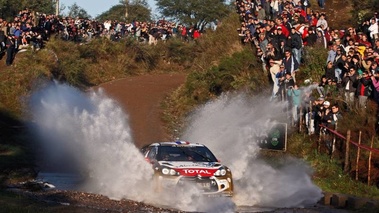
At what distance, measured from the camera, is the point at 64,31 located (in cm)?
4472

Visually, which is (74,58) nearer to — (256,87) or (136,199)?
(256,87)

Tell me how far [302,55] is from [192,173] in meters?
11.6

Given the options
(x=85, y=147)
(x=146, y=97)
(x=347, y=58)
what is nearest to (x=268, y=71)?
(x=347, y=58)

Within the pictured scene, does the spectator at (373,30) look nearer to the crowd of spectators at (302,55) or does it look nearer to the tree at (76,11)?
the crowd of spectators at (302,55)

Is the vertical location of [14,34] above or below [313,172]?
above

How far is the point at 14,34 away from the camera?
36.7 metres

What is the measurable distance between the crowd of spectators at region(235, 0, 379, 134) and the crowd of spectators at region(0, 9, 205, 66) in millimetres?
10887

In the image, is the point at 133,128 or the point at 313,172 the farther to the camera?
the point at 133,128

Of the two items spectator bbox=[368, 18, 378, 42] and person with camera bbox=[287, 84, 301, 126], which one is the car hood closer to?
person with camera bbox=[287, 84, 301, 126]

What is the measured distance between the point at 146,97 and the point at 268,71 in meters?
10.5

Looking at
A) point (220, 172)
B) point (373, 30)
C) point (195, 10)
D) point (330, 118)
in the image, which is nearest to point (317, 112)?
point (330, 118)

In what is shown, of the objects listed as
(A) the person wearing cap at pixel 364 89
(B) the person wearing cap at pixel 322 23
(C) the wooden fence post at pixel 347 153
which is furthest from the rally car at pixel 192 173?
(B) the person wearing cap at pixel 322 23

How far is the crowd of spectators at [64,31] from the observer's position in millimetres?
36750

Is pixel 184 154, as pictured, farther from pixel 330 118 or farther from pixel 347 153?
pixel 330 118
